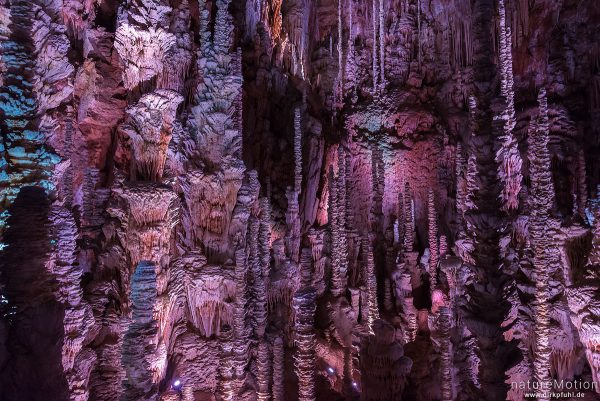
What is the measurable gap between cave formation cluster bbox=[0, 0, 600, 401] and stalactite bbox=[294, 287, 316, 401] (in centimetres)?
3

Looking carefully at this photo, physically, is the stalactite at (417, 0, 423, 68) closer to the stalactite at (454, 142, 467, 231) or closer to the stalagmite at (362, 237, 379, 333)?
the stalactite at (454, 142, 467, 231)

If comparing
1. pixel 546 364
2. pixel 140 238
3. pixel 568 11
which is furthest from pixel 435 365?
pixel 568 11

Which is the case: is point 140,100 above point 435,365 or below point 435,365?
above

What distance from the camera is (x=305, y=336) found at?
5.62 m

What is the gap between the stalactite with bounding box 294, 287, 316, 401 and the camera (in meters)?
5.46

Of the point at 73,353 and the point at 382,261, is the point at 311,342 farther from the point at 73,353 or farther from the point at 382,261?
the point at 382,261

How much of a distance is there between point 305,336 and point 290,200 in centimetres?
637

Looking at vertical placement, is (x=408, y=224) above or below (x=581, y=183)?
below

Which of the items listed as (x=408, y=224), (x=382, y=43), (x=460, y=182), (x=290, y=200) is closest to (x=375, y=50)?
(x=382, y=43)

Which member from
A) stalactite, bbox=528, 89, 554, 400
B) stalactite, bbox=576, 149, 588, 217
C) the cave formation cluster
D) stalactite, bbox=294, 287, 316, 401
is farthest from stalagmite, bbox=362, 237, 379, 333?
stalactite, bbox=576, 149, 588, 217

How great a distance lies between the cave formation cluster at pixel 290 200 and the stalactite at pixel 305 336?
0.11 feet

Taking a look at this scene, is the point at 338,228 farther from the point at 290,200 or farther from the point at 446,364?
the point at 446,364

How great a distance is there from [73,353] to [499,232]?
6438 mm

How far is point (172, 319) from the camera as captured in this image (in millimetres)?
7664
